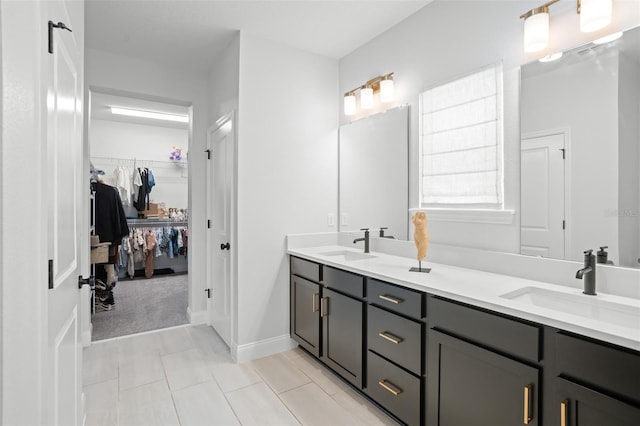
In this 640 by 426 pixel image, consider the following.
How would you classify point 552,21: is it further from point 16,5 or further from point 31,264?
point 31,264

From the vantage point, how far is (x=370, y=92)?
111 inches

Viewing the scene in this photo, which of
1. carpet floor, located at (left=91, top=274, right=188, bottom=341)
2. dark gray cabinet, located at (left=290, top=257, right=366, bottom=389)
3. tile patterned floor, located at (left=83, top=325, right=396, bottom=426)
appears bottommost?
tile patterned floor, located at (left=83, top=325, right=396, bottom=426)

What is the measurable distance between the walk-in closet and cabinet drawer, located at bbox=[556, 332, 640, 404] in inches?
150

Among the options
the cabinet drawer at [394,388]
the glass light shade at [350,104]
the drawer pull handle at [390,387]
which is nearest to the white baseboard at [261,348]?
the cabinet drawer at [394,388]

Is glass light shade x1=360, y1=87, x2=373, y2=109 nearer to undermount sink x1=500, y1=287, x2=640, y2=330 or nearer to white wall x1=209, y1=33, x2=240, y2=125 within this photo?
white wall x1=209, y1=33, x2=240, y2=125

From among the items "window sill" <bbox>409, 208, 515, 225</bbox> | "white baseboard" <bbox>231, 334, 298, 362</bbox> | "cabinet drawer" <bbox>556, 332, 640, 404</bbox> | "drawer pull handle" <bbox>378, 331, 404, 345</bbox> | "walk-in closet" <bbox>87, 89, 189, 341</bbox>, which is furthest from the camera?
"walk-in closet" <bbox>87, 89, 189, 341</bbox>

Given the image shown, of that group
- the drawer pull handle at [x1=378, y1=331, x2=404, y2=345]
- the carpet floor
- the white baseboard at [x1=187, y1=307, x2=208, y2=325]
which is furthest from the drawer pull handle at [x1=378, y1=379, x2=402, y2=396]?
the carpet floor

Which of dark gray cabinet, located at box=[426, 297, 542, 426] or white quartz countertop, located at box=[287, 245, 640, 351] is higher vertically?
white quartz countertop, located at box=[287, 245, 640, 351]

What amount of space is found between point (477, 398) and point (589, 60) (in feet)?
5.44

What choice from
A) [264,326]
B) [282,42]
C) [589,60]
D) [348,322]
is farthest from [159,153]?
[589,60]

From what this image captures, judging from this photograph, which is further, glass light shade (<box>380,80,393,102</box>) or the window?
glass light shade (<box>380,80,393,102</box>)

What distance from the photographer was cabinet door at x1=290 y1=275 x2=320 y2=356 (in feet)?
8.45

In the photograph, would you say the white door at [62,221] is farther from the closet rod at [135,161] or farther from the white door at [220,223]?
the closet rod at [135,161]

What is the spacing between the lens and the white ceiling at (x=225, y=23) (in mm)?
2387
